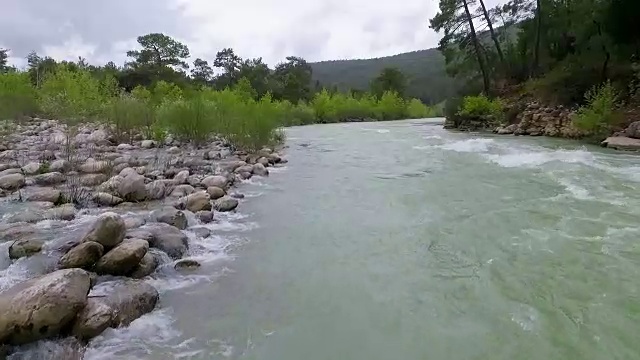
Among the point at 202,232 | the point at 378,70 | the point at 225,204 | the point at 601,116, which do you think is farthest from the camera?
the point at 378,70

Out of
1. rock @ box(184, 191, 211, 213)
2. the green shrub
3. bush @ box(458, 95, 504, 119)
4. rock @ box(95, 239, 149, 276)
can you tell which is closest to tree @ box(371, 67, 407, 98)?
bush @ box(458, 95, 504, 119)

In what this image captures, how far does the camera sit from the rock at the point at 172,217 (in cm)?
579

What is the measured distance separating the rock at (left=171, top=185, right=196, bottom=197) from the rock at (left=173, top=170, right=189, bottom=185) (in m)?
0.46

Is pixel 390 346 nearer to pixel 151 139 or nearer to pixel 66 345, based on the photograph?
pixel 66 345

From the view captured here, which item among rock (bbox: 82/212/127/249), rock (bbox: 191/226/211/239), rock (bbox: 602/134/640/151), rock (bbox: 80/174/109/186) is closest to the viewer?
rock (bbox: 82/212/127/249)

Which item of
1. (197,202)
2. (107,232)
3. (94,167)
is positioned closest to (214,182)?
(197,202)

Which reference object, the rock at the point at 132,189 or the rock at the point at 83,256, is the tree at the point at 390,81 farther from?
the rock at the point at 83,256

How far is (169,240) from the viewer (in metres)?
5.06

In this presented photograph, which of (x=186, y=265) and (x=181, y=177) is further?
(x=181, y=177)

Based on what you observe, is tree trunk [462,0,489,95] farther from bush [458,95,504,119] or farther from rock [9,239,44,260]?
rock [9,239,44,260]

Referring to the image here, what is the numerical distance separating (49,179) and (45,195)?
129 centimetres

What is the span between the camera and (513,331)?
11.1ft

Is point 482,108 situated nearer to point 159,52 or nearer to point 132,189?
point 132,189

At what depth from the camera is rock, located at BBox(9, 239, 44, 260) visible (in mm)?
4586
